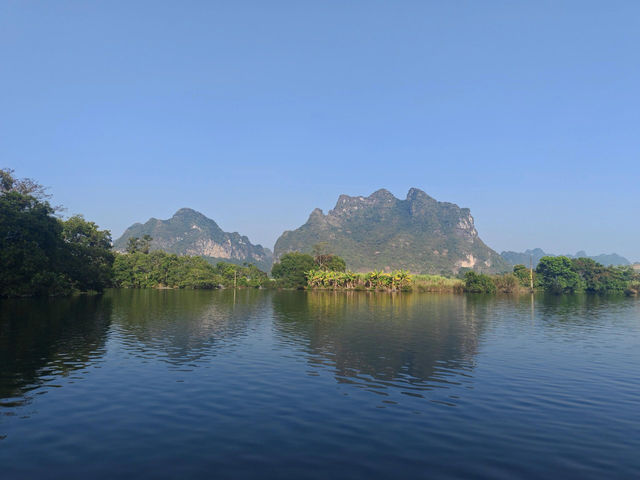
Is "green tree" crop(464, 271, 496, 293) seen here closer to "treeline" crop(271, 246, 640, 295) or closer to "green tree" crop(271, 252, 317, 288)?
"treeline" crop(271, 246, 640, 295)

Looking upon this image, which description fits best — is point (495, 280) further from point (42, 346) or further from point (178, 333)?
point (42, 346)

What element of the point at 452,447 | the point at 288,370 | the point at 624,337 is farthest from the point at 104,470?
the point at 624,337

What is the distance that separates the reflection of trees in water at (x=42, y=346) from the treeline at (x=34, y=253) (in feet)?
83.4

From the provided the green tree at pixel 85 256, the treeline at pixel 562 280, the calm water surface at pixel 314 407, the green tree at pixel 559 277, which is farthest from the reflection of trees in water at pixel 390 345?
the green tree at pixel 559 277

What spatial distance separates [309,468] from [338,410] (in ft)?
17.1

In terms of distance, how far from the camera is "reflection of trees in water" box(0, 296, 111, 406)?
19.4 meters

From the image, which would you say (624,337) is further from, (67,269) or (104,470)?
(67,269)

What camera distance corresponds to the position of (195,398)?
17250mm

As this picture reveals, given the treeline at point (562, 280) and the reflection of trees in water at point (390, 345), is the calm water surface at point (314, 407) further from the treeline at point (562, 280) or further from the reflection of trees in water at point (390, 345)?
the treeline at point (562, 280)

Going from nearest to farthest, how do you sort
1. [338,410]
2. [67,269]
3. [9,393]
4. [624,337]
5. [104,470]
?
1. [104,470]
2. [338,410]
3. [9,393]
4. [624,337]
5. [67,269]

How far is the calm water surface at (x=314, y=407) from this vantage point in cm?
1129

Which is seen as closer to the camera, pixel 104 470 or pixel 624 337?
pixel 104 470

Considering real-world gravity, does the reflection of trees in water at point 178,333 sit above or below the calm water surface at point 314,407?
below

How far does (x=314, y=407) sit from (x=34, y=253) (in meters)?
72.1
